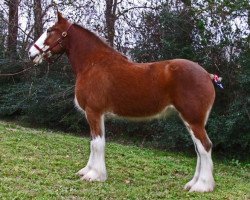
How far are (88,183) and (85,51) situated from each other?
78.5 inches

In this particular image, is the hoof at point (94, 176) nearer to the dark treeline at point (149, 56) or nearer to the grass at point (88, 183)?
the grass at point (88, 183)

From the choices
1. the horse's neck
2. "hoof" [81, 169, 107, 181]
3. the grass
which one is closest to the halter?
the horse's neck

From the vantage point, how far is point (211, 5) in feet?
36.6

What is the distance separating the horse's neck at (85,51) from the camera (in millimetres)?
6863

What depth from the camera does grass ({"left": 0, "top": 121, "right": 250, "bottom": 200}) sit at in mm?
5871

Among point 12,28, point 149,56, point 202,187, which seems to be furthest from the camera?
point 12,28

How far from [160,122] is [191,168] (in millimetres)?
3220

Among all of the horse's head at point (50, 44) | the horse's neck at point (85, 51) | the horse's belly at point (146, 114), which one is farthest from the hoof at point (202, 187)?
the horse's head at point (50, 44)

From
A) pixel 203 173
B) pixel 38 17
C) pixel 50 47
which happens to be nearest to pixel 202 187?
pixel 203 173

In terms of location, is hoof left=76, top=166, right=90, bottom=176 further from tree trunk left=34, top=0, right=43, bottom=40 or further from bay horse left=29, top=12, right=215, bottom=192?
tree trunk left=34, top=0, right=43, bottom=40

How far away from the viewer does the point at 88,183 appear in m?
6.35

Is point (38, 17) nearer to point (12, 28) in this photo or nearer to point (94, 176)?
point (12, 28)

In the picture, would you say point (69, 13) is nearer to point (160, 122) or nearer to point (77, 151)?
point (160, 122)

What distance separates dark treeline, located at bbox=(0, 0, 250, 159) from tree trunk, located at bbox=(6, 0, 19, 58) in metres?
0.03
